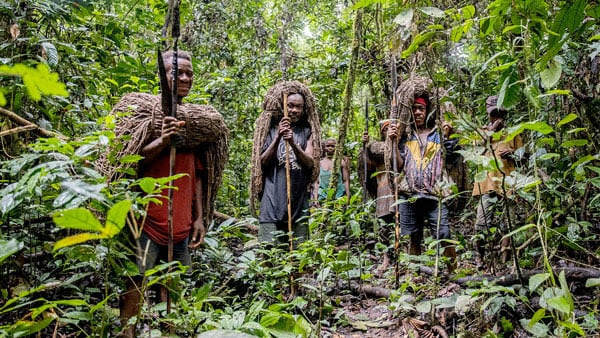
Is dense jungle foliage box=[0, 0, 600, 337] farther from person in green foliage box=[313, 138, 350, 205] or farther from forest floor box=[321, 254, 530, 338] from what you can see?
person in green foliage box=[313, 138, 350, 205]

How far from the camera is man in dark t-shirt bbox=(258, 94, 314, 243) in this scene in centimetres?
462

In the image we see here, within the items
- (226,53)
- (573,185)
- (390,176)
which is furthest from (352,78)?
(226,53)

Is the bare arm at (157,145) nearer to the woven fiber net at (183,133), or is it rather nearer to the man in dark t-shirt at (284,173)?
the woven fiber net at (183,133)

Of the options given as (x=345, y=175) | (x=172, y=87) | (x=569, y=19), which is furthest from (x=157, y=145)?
(x=345, y=175)

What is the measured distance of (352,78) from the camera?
5.30 metres

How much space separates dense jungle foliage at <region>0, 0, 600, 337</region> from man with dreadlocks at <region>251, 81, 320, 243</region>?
423 mm

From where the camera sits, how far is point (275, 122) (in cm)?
493

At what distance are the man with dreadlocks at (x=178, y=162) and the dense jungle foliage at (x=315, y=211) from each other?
0.19m

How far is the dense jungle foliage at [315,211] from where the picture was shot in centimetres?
186

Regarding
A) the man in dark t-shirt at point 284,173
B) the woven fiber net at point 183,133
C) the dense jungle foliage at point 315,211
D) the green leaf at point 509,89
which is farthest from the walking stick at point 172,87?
the man in dark t-shirt at point 284,173

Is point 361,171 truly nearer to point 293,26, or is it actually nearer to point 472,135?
point 293,26

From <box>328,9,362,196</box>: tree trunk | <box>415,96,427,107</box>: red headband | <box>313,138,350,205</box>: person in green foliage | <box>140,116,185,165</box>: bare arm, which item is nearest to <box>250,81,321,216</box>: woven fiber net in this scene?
<box>328,9,362,196</box>: tree trunk

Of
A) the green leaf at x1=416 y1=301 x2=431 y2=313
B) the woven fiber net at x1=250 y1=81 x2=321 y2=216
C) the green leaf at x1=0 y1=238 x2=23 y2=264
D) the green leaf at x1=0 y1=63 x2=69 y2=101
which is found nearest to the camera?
the green leaf at x1=0 y1=63 x2=69 y2=101

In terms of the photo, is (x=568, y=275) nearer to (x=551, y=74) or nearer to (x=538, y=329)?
(x=538, y=329)
